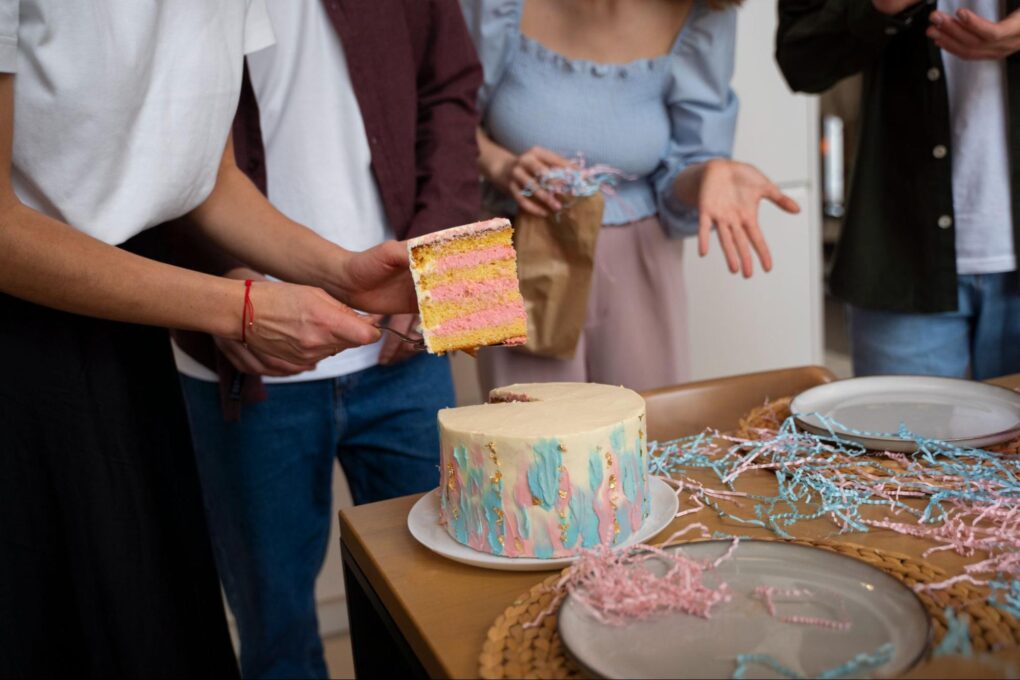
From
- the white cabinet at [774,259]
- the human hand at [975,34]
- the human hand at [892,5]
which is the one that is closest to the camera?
the human hand at [975,34]

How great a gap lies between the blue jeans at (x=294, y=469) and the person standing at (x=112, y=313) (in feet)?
0.60

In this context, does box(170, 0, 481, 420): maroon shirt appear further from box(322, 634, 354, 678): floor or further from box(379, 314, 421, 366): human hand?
box(322, 634, 354, 678): floor

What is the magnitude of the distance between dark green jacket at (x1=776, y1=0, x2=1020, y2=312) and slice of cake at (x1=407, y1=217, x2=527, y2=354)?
0.85 metres

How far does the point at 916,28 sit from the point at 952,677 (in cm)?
127

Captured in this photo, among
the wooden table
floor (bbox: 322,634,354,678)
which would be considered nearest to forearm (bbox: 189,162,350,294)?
the wooden table

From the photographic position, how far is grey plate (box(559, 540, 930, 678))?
64 centimetres

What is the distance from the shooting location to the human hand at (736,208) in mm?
1397

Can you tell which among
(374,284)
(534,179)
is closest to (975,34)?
(534,179)

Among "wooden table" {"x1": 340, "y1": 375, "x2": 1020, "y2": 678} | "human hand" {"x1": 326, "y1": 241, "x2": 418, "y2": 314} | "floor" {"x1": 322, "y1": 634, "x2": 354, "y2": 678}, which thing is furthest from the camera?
"floor" {"x1": 322, "y1": 634, "x2": 354, "y2": 678}

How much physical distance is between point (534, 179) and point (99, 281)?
782 millimetres

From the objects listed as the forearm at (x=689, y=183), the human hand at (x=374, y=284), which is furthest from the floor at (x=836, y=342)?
the human hand at (x=374, y=284)

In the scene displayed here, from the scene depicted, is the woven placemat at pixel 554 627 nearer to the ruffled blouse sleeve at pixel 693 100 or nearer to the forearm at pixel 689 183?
the forearm at pixel 689 183

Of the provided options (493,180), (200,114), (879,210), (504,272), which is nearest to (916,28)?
(879,210)

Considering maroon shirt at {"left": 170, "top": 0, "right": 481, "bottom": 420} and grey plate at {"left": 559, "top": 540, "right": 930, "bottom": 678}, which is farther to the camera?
maroon shirt at {"left": 170, "top": 0, "right": 481, "bottom": 420}
